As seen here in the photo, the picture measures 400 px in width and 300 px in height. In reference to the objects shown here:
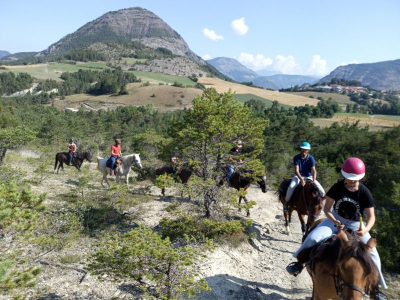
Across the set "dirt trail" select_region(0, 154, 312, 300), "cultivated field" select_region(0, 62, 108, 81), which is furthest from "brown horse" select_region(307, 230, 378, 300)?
"cultivated field" select_region(0, 62, 108, 81)

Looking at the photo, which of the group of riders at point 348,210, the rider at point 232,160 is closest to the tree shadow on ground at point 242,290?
the group of riders at point 348,210

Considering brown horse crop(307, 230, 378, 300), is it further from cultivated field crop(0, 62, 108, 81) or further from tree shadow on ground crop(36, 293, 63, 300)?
cultivated field crop(0, 62, 108, 81)

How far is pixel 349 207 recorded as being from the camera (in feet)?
14.3

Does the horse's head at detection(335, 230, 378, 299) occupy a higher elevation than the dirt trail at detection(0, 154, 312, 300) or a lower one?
higher

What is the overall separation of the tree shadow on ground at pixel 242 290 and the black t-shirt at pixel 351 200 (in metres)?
2.93

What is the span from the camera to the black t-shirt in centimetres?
415

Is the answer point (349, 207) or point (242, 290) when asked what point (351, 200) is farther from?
point (242, 290)

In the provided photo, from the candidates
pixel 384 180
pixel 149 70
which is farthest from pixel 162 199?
pixel 149 70

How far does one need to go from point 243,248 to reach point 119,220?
14.8ft

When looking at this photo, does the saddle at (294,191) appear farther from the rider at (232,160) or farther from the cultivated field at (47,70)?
the cultivated field at (47,70)

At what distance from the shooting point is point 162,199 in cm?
1257

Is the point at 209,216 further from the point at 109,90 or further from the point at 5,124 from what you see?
the point at 109,90

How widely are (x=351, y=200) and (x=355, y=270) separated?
4.52 ft

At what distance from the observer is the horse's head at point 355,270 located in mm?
3170
